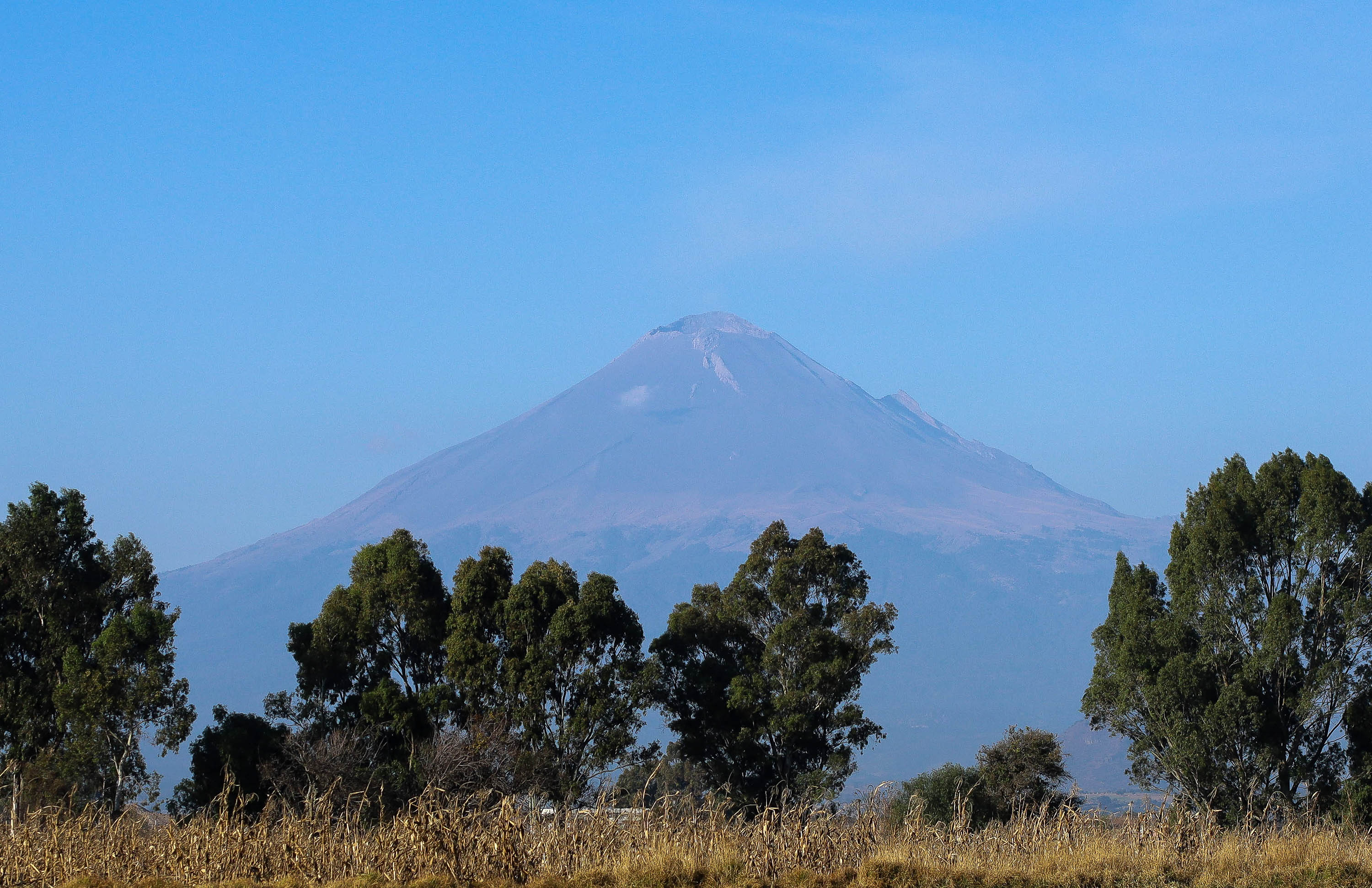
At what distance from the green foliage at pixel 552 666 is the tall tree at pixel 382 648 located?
896 mm

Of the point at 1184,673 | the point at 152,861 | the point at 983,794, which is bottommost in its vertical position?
the point at 983,794

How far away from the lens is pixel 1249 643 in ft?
106

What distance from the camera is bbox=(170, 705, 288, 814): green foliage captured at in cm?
3081

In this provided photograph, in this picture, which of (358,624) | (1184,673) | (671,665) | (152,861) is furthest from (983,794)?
(152,861)

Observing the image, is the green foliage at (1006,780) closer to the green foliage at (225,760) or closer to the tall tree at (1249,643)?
the tall tree at (1249,643)

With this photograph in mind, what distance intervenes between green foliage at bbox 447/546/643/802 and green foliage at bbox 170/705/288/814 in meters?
4.85

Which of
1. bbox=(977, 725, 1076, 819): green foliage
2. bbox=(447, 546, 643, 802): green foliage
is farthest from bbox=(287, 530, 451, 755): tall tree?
bbox=(977, 725, 1076, 819): green foliage

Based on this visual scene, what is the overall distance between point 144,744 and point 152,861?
18762 millimetres

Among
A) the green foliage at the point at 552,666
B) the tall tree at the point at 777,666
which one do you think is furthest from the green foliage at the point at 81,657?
the tall tree at the point at 777,666

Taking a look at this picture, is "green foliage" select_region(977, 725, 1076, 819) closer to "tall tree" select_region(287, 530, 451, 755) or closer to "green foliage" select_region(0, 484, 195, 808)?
"tall tree" select_region(287, 530, 451, 755)

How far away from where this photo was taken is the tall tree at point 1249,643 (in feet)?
102

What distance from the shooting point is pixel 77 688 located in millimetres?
29078

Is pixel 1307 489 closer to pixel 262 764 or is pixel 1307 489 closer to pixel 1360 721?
pixel 1360 721

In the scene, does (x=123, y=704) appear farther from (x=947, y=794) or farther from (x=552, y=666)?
(x=947, y=794)
